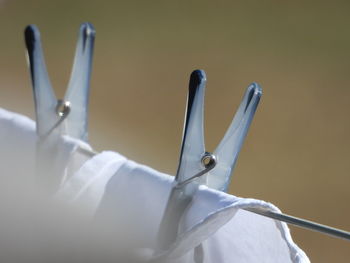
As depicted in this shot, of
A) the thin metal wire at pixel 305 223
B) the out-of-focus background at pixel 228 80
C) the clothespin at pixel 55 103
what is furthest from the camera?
the out-of-focus background at pixel 228 80

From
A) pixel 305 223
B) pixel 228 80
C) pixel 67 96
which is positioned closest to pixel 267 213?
pixel 305 223

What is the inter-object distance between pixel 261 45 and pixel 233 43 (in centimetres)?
8

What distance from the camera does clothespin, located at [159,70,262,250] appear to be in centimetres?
35

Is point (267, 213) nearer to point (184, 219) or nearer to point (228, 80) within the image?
point (184, 219)

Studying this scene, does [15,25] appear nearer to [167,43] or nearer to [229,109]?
[167,43]

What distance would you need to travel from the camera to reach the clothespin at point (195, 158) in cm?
35

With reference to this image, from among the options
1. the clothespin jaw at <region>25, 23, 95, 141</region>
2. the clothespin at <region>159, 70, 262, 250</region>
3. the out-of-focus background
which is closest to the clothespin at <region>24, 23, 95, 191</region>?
the clothespin jaw at <region>25, 23, 95, 141</region>

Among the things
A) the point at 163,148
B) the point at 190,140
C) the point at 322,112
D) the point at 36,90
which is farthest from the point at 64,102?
the point at 322,112

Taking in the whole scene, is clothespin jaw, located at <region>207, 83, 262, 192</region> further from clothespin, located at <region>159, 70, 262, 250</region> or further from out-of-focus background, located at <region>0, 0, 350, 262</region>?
out-of-focus background, located at <region>0, 0, 350, 262</region>

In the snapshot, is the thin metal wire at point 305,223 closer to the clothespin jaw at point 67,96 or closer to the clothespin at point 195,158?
the clothespin at point 195,158

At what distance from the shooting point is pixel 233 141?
0.37 metres

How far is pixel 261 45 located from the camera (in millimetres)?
1527

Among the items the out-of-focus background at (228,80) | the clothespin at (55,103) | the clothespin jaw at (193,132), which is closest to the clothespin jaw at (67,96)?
the clothespin at (55,103)

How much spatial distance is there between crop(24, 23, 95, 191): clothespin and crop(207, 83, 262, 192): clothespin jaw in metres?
0.13
